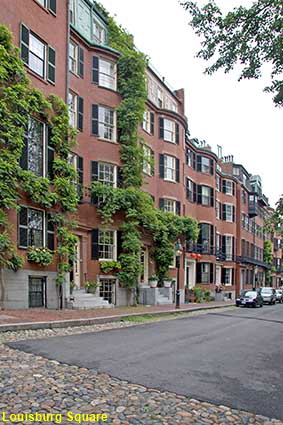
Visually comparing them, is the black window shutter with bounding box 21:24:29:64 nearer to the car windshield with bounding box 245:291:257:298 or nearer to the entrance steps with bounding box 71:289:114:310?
the entrance steps with bounding box 71:289:114:310

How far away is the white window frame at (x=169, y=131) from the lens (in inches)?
1118

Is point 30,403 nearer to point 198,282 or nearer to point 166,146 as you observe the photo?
point 166,146

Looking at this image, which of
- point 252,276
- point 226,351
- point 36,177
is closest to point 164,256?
point 36,177

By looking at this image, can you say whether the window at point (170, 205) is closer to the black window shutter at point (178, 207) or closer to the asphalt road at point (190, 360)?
the black window shutter at point (178, 207)

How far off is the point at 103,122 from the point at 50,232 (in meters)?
7.99

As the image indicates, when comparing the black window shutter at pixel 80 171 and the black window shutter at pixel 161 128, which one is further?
the black window shutter at pixel 161 128

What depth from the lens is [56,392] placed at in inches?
223

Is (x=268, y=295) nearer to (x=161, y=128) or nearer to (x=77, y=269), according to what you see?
(x=161, y=128)

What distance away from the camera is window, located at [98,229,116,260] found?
70.2 ft

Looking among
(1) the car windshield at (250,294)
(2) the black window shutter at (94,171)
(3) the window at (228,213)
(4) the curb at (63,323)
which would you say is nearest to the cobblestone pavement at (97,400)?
(4) the curb at (63,323)

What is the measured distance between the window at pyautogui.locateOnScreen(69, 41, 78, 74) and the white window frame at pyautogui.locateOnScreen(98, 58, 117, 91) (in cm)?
174

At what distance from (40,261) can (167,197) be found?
13529mm

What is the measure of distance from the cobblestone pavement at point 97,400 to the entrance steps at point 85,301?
35.3 feet

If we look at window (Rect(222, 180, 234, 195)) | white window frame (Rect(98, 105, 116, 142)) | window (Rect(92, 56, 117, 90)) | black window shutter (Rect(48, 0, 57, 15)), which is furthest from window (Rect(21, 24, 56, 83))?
window (Rect(222, 180, 234, 195))
